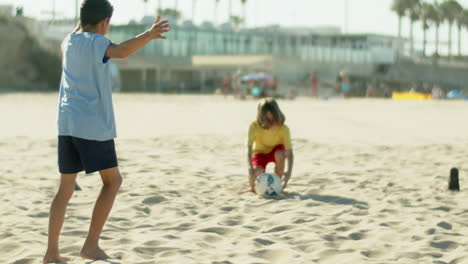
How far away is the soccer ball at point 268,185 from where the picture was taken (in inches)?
257

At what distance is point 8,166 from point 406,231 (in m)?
5.70

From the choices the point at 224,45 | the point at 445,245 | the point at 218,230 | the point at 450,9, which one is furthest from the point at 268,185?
the point at 450,9

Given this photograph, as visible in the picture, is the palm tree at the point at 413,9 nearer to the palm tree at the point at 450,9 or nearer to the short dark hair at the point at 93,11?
the palm tree at the point at 450,9

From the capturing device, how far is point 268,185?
21.4 feet

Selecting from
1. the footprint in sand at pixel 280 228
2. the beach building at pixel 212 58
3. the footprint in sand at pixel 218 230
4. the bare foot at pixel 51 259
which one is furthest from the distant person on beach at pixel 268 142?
the beach building at pixel 212 58

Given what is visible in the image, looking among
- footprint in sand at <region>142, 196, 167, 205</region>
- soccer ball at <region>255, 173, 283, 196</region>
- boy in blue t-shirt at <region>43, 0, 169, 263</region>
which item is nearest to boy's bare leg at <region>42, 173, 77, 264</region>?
boy in blue t-shirt at <region>43, 0, 169, 263</region>

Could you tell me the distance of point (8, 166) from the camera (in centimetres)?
870

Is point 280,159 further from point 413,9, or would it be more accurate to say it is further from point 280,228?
point 413,9

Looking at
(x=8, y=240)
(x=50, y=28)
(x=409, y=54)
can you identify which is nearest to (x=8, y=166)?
(x=8, y=240)

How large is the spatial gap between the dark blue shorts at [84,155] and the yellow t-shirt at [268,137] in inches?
123

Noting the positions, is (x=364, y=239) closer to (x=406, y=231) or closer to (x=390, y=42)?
(x=406, y=231)

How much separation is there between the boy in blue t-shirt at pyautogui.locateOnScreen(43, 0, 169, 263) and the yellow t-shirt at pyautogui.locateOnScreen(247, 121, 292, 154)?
3114 millimetres

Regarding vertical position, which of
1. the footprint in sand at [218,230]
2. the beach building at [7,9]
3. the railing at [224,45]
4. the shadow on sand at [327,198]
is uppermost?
the beach building at [7,9]

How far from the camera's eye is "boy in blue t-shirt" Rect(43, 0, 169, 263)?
375 centimetres
